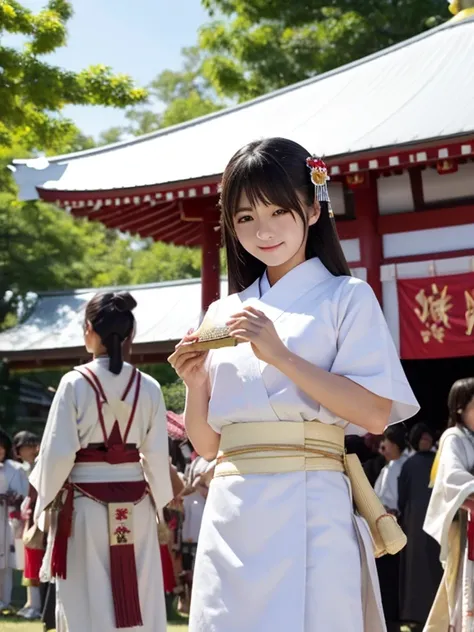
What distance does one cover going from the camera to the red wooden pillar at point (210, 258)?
32.5 feet

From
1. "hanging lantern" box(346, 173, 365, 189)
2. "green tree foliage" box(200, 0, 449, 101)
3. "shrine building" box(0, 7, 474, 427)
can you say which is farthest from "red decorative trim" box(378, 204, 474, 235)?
"green tree foliage" box(200, 0, 449, 101)

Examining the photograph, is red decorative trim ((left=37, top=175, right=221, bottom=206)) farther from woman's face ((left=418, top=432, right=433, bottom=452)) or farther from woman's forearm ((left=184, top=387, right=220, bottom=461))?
woman's forearm ((left=184, top=387, right=220, bottom=461))

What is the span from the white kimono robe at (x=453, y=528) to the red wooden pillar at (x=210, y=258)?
4.24m

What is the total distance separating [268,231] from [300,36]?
18.8 metres

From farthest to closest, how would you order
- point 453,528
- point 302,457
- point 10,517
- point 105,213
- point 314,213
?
1. point 105,213
2. point 10,517
3. point 453,528
4. point 314,213
5. point 302,457

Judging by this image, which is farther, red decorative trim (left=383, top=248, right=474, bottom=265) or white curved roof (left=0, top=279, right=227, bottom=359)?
white curved roof (left=0, top=279, right=227, bottom=359)

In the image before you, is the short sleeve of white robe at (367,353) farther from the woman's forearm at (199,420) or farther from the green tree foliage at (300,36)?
the green tree foliage at (300,36)

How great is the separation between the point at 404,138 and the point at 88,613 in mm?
4561

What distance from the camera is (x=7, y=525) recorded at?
32.1ft

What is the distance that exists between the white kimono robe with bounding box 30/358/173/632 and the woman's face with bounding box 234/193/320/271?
253 cm

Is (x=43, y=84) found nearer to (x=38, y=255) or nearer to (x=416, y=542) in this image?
(x=416, y=542)

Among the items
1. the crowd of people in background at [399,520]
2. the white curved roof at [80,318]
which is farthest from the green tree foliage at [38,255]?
the crowd of people in background at [399,520]

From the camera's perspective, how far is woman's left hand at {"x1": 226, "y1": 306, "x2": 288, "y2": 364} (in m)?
2.34

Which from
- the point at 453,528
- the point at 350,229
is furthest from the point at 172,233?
the point at 453,528
